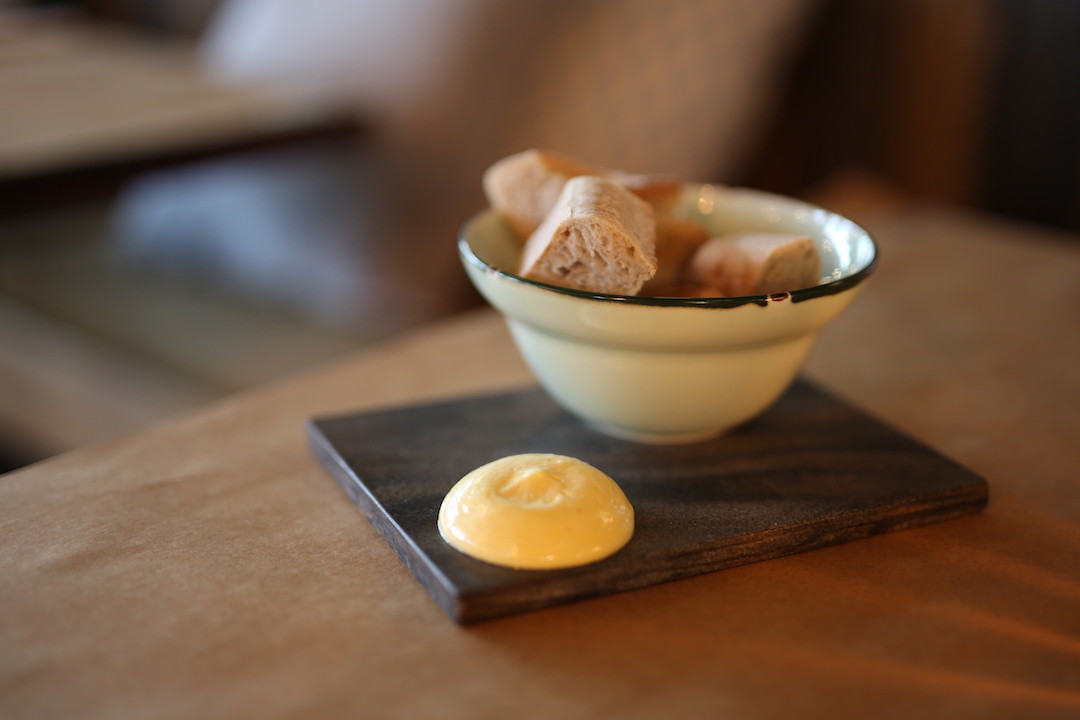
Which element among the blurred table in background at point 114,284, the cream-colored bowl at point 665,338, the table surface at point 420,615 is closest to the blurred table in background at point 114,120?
the blurred table in background at point 114,284

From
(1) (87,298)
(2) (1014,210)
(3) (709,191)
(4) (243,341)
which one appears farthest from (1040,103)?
(1) (87,298)

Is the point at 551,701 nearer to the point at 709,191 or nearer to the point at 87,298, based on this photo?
the point at 709,191

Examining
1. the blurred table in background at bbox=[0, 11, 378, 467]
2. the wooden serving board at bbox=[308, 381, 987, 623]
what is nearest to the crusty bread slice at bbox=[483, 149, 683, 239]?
the wooden serving board at bbox=[308, 381, 987, 623]

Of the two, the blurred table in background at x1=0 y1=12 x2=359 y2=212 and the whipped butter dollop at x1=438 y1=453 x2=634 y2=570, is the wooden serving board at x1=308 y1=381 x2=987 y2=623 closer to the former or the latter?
the whipped butter dollop at x1=438 y1=453 x2=634 y2=570

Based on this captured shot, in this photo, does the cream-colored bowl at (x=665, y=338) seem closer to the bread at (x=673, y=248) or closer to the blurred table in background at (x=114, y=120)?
the bread at (x=673, y=248)

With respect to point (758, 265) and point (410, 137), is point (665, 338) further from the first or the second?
point (410, 137)

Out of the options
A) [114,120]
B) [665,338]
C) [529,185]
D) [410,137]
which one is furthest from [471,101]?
[665,338]
